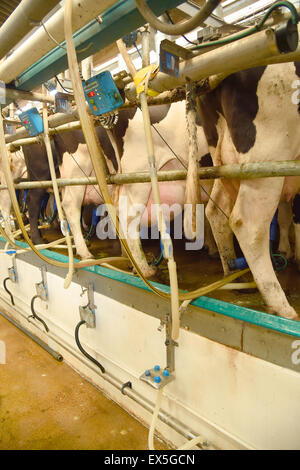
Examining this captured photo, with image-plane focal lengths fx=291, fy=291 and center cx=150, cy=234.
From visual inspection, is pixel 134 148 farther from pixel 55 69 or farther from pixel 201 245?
pixel 201 245

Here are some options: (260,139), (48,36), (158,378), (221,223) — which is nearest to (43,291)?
(158,378)

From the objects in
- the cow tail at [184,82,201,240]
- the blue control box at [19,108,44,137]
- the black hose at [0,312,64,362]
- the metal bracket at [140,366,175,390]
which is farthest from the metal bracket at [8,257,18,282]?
the cow tail at [184,82,201,240]

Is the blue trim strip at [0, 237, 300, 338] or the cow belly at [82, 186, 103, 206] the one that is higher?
the cow belly at [82, 186, 103, 206]

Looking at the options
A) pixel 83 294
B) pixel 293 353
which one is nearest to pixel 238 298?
pixel 293 353

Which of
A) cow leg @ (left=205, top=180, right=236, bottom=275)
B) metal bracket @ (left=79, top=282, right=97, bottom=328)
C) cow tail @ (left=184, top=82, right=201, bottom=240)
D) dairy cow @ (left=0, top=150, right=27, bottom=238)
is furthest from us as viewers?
dairy cow @ (left=0, top=150, right=27, bottom=238)

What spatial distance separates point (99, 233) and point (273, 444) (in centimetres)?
281

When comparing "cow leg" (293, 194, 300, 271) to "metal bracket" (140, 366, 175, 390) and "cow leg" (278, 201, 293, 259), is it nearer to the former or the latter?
"cow leg" (278, 201, 293, 259)

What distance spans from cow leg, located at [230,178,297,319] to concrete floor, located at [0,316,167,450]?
89cm

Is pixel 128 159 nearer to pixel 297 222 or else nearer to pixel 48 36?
pixel 48 36

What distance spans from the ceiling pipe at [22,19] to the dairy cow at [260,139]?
72 cm

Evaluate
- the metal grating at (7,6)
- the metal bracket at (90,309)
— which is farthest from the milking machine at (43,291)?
the metal grating at (7,6)

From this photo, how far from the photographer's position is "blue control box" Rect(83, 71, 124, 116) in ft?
3.69

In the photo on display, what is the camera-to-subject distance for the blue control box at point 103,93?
112 centimetres

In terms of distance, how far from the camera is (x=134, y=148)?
73.5 inches
